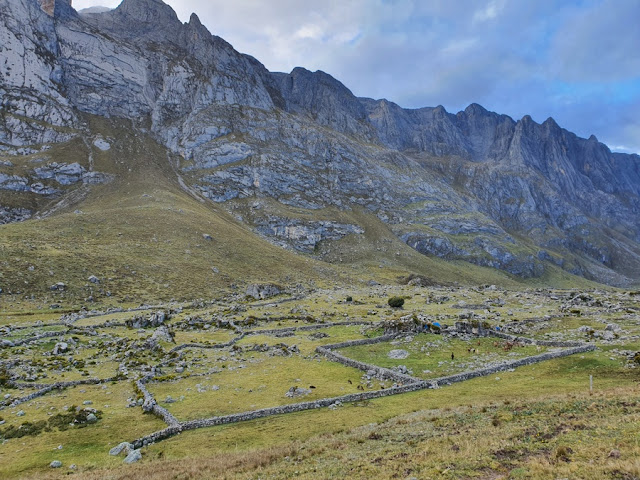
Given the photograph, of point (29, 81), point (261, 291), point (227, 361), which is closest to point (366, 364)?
point (227, 361)

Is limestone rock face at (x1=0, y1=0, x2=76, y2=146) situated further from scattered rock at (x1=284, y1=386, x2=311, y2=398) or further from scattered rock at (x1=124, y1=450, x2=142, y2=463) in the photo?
scattered rock at (x1=124, y1=450, x2=142, y2=463)

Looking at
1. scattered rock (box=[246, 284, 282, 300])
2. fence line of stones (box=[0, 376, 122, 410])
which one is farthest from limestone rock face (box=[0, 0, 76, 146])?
fence line of stones (box=[0, 376, 122, 410])

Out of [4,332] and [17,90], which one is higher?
[17,90]

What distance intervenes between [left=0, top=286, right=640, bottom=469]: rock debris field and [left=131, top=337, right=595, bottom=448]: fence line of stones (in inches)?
3.2

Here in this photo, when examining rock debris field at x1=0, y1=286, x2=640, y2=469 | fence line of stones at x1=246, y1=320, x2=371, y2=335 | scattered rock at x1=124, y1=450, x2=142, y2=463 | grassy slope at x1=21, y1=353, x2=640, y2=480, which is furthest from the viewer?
fence line of stones at x1=246, y1=320, x2=371, y2=335

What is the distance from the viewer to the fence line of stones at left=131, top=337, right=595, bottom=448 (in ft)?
81.1

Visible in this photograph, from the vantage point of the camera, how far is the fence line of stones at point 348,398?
24.7 metres

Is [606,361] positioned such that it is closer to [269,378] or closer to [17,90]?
[269,378]

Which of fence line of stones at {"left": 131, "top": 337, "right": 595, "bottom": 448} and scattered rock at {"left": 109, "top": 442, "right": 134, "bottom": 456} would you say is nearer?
scattered rock at {"left": 109, "top": 442, "right": 134, "bottom": 456}

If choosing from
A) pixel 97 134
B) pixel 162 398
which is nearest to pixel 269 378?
pixel 162 398

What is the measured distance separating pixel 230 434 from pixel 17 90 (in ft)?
684

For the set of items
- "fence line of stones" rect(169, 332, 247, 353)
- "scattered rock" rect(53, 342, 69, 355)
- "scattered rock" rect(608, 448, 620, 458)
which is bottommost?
"fence line of stones" rect(169, 332, 247, 353)

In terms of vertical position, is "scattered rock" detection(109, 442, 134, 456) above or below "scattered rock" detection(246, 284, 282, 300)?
below

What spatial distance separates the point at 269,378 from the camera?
1373 inches
